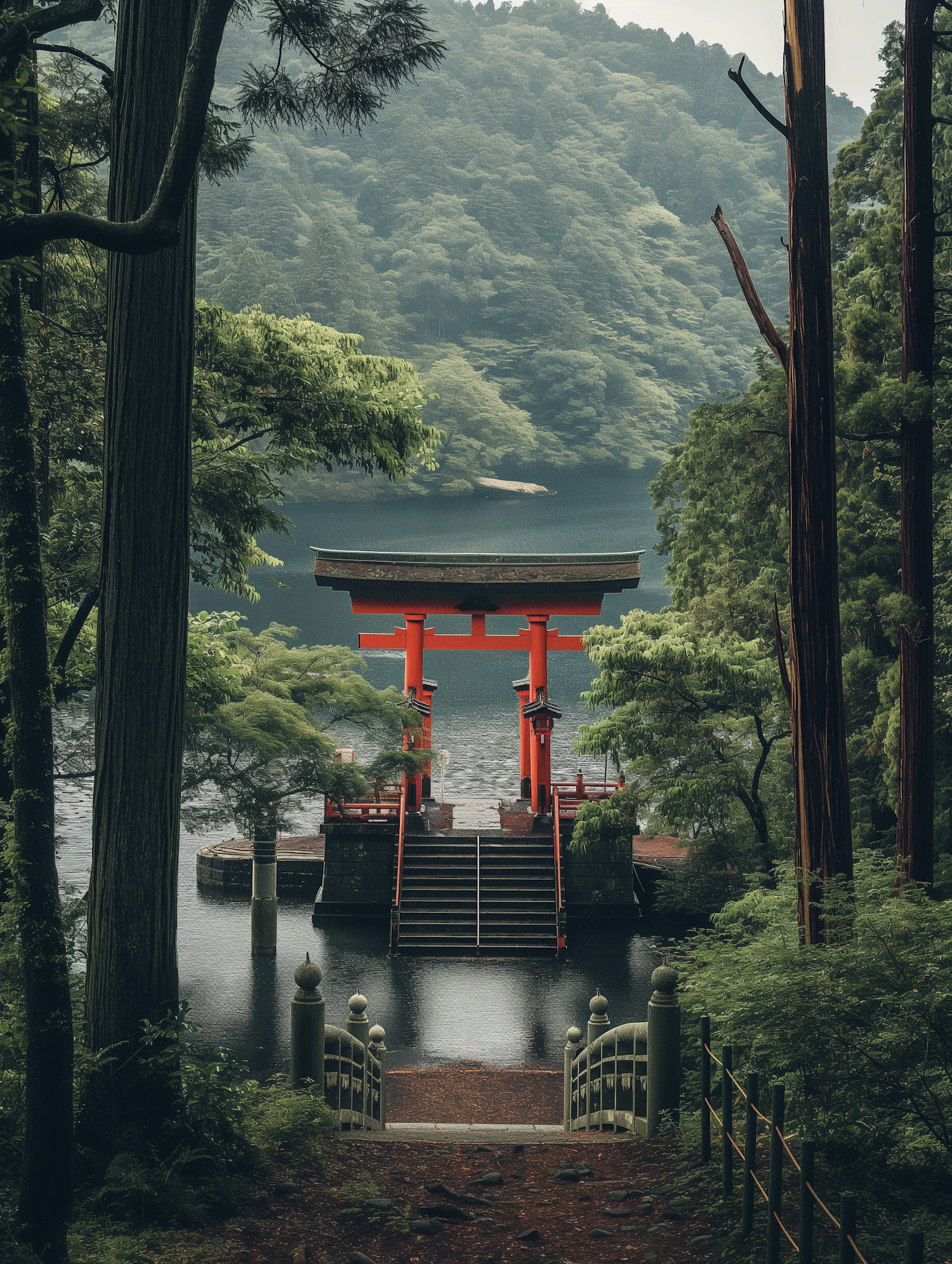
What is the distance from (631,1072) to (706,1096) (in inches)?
74.8

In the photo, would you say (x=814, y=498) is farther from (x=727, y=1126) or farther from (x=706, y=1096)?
(x=727, y=1126)

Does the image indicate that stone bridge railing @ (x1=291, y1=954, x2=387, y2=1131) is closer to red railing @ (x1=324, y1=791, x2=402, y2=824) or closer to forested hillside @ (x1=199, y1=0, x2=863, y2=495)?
red railing @ (x1=324, y1=791, x2=402, y2=824)

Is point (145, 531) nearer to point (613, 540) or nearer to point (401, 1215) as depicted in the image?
point (401, 1215)

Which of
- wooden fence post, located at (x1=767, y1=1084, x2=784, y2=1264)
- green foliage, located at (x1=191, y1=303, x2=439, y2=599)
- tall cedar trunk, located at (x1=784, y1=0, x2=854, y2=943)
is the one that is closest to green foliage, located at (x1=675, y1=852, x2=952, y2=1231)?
wooden fence post, located at (x1=767, y1=1084, x2=784, y2=1264)

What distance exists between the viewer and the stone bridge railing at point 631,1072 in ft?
21.8

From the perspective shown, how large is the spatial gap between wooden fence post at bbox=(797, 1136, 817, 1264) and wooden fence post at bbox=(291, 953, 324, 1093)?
3565 millimetres

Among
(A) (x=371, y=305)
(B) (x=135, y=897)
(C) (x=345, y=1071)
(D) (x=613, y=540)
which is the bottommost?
(C) (x=345, y=1071)

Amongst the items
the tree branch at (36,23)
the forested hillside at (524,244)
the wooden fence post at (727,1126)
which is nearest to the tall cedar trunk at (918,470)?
the wooden fence post at (727,1126)

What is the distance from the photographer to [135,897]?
5.25 meters

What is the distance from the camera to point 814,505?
649cm

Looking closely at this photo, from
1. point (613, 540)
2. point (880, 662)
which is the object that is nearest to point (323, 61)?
point (880, 662)

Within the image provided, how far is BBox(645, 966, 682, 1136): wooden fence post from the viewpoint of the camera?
664cm

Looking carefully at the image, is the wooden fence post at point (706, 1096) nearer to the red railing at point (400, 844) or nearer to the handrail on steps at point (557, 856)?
the handrail on steps at point (557, 856)

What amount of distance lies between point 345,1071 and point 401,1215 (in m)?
3.77
